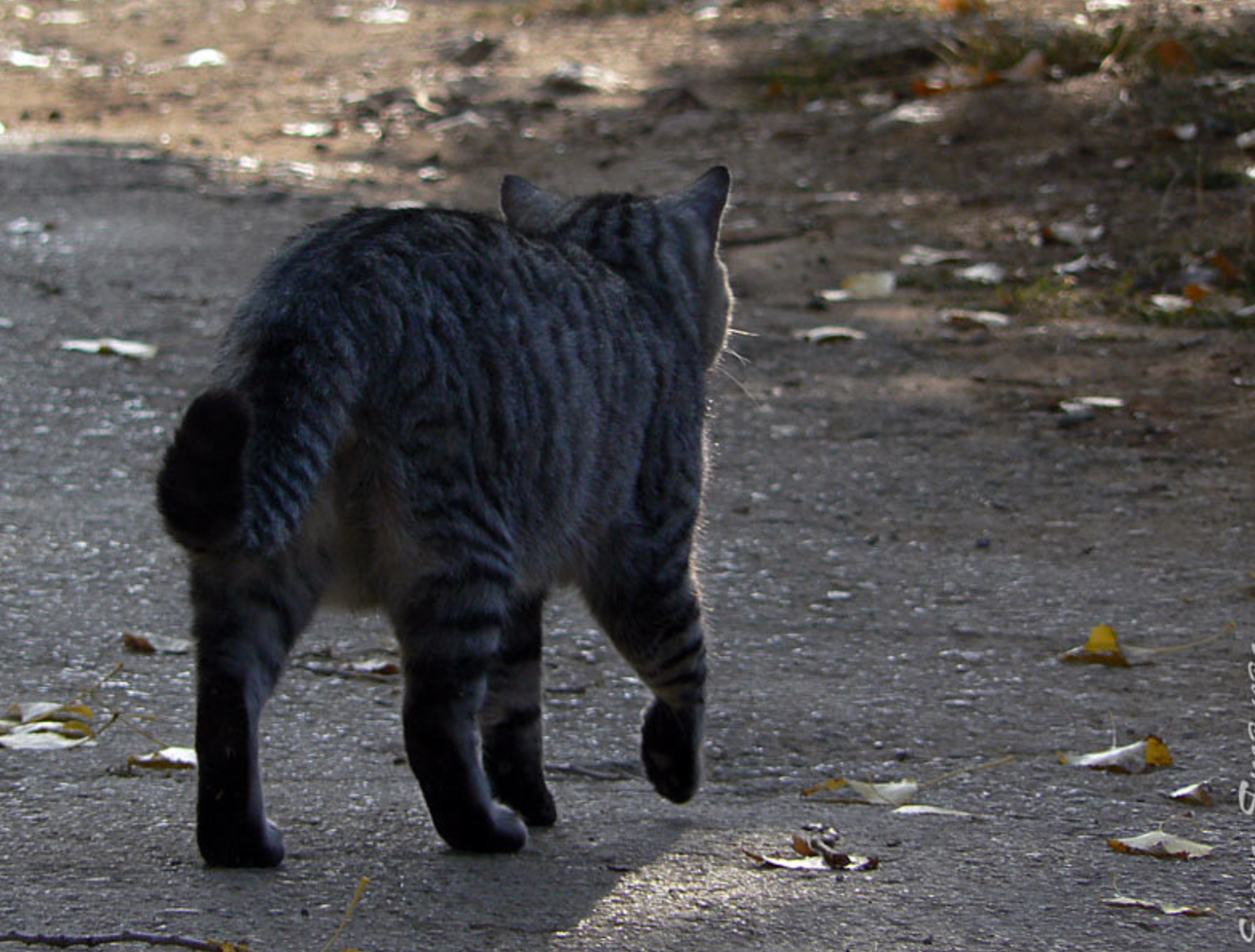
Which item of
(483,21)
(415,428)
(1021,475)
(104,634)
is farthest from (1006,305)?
(483,21)

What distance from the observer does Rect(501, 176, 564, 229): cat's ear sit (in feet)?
15.2

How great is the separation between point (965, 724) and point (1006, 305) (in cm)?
355

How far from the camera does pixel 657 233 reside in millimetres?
4434

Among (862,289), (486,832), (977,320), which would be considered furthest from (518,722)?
(862,289)

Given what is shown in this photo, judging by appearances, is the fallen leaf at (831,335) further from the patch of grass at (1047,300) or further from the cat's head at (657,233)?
the cat's head at (657,233)

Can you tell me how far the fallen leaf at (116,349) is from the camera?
7.01 m

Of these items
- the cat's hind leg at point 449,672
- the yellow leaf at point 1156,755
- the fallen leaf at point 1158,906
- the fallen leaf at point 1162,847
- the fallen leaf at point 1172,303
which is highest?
the cat's hind leg at point 449,672

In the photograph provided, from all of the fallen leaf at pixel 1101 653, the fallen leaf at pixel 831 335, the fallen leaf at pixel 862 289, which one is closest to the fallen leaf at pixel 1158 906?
the fallen leaf at pixel 1101 653

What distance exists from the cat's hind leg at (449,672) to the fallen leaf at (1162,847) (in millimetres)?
1254

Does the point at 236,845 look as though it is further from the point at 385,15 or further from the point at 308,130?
the point at 385,15

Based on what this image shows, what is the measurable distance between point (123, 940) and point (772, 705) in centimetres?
196

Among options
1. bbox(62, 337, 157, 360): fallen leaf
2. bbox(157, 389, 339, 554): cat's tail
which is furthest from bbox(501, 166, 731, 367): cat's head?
bbox(62, 337, 157, 360): fallen leaf

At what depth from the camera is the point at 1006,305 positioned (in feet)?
24.2

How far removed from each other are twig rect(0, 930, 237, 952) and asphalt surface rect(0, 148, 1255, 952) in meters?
0.03
